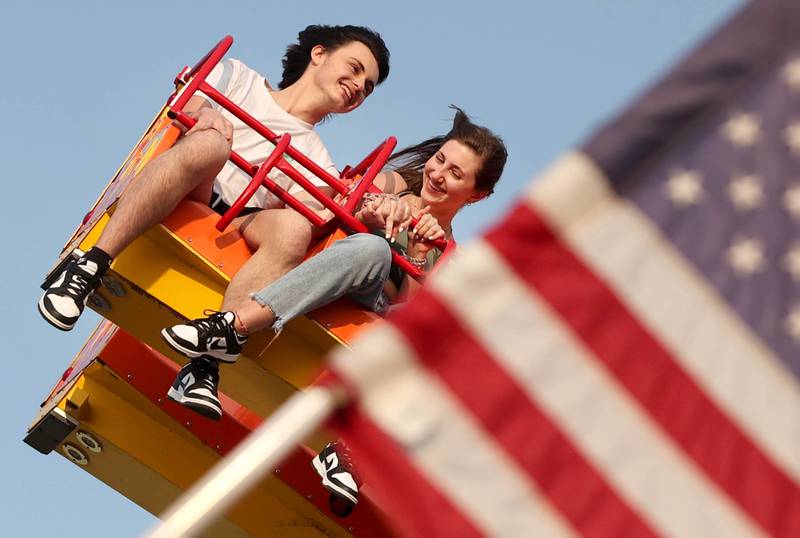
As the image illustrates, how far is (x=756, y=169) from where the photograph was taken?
4047 mm

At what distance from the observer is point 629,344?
12.7ft

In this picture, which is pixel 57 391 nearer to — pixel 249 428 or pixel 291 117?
pixel 249 428

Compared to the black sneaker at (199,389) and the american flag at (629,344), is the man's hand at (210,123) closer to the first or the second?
the black sneaker at (199,389)

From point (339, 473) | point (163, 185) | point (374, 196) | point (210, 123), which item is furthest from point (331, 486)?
point (210, 123)

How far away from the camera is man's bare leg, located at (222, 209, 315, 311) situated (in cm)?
726

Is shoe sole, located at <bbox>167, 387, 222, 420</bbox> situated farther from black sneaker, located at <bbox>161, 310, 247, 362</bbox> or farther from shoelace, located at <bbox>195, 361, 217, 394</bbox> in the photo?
black sneaker, located at <bbox>161, 310, 247, 362</bbox>

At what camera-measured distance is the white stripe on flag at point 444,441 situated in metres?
3.71

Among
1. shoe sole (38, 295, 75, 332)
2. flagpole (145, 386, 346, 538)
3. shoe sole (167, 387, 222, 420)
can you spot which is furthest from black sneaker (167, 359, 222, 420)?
flagpole (145, 386, 346, 538)

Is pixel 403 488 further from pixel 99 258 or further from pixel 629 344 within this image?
pixel 99 258

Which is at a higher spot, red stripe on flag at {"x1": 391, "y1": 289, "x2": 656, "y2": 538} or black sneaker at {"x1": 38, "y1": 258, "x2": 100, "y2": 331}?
red stripe on flag at {"x1": 391, "y1": 289, "x2": 656, "y2": 538}

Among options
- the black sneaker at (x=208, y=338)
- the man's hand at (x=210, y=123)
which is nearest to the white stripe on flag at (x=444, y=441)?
the black sneaker at (x=208, y=338)

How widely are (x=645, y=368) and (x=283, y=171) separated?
3.81 meters

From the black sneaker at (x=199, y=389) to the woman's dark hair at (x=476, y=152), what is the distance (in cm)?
197

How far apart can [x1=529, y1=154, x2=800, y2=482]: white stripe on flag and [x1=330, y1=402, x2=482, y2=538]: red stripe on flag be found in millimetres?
704
